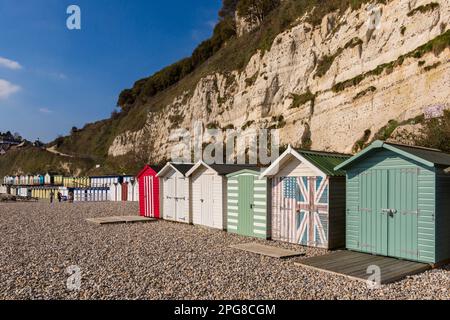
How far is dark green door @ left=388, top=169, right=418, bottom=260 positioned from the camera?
31.3 feet

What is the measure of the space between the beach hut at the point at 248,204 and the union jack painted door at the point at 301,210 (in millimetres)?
401

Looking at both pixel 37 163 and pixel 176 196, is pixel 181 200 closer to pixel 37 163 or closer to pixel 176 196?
pixel 176 196

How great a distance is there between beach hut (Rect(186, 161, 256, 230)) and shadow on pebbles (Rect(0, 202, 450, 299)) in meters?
2.13

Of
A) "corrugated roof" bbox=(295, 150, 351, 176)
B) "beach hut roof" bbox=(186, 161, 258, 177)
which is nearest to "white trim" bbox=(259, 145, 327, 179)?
"corrugated roof" bbox=(295, 150, 351, 176)

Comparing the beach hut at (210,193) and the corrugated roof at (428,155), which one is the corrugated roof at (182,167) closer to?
the beach hut at (210,193)

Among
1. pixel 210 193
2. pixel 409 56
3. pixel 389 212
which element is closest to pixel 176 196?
A: pixel 210 193

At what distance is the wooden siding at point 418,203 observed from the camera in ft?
30.3

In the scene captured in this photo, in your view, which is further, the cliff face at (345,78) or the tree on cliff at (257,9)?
the tree on cliff at (257,9)

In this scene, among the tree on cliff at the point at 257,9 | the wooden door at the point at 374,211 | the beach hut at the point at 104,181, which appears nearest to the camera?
the wooden door at the point at 374,211

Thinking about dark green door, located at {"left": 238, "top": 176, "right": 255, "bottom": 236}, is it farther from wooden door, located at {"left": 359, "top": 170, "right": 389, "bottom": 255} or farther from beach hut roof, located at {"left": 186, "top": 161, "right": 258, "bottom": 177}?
wooden door, located at {"left": 359, "top": 170, "right": 389, "bottom": 255}

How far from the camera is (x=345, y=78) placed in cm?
3225

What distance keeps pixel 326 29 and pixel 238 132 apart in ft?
48.5

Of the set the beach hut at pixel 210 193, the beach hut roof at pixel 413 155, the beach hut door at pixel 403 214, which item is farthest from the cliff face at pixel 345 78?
the beach hut door at pixel 403 214
